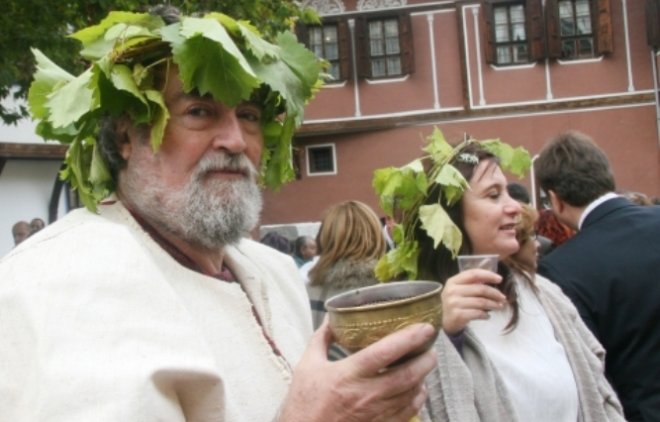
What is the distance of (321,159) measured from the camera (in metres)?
21.4

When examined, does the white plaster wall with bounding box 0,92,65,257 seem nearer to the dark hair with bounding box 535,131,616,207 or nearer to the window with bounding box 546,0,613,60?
the window with bounding box 546,0,613,60

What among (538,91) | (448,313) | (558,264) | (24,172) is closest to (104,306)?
(448,313)

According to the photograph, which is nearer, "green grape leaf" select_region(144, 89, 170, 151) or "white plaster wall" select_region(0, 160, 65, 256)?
"green grape leaf" select_region(144, 89, 170, 151)

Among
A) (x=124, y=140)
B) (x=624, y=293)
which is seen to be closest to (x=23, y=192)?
(x=624, y=293)

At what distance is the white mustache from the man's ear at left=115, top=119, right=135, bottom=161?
0.19m

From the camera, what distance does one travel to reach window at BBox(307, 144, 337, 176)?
21250mm

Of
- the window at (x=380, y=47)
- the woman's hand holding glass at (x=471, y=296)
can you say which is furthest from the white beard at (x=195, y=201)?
the window at (x=380, y=47)

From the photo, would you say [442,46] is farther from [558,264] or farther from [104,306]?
[104,306]

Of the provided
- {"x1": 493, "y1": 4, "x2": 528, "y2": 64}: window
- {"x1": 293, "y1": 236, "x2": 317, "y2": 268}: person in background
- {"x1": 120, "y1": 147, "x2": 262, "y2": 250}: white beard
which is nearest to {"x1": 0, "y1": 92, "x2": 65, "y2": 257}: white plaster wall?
{"x1": 293, "y1": 236, "x2": 317, "y2": 268}: person in background

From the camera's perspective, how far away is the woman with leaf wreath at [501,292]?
2.70 metres

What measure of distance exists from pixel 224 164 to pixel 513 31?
19.6 m

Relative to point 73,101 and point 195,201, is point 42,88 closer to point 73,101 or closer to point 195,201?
point 73,101

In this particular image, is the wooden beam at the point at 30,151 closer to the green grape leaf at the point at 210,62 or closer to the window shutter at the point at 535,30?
the window shutter at the point at 535,30

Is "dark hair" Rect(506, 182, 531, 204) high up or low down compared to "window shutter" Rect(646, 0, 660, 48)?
down
